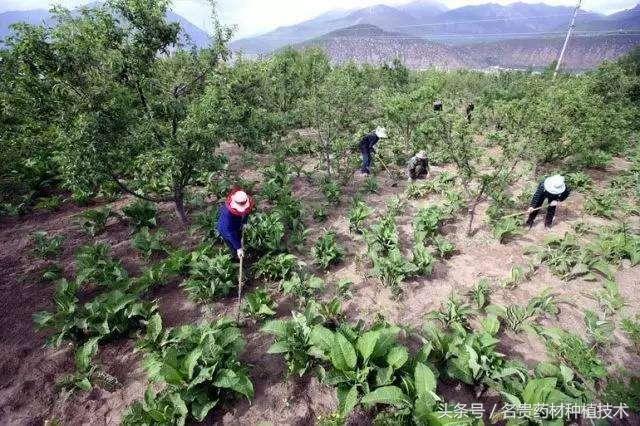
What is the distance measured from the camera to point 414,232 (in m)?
8.88

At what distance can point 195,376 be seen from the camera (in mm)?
4676

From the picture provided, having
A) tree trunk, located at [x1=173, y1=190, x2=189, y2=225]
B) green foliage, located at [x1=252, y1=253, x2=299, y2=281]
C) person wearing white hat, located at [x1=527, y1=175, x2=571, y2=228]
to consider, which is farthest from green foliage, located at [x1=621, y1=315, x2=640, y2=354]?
tree trunk, located at [x1=173, y1=190, x2=189, y2=225]

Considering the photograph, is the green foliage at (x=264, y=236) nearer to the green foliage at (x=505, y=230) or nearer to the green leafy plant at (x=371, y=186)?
the green leafy plant at (x=371, y=186)

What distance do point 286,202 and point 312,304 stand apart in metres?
4.04

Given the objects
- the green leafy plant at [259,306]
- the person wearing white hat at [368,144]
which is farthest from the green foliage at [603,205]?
the green leafy plant at [259,306]

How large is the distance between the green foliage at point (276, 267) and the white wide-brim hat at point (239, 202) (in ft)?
4.69

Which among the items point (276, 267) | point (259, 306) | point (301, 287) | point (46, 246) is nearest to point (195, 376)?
point (259, 306)

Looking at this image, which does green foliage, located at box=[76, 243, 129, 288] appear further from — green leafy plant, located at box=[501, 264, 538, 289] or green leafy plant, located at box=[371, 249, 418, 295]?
green leafy plant, located at box=[501, 264, 538, 289]

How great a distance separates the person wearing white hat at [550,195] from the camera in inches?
330

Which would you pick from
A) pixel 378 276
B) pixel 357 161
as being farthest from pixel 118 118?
pixel 357 161

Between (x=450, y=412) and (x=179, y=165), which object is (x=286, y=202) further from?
(x=450, y=412)

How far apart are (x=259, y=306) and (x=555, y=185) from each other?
7.60 m

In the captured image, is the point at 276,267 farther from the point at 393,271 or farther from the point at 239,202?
the point at 393,271

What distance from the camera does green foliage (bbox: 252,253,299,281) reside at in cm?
709
